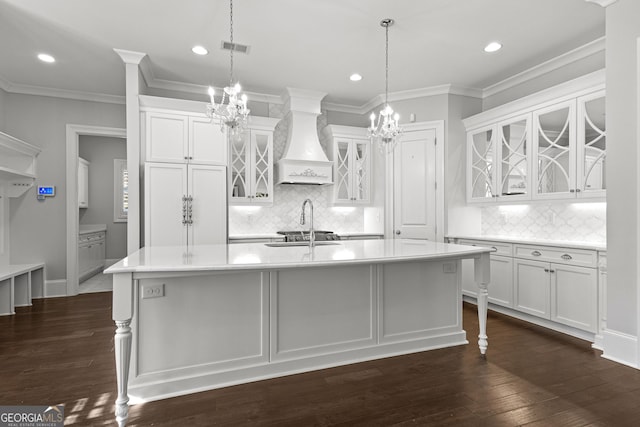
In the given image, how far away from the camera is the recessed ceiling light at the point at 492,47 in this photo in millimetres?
3602

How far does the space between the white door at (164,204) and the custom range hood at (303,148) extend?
142cm

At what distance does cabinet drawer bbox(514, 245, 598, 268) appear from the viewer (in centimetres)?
309

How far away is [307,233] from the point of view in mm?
4910

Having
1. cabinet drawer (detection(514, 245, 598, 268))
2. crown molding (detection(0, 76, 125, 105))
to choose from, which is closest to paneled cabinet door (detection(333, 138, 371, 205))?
cabinet drawer (detection(514, 245, 598, 268))

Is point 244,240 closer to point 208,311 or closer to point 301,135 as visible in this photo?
point 301,135

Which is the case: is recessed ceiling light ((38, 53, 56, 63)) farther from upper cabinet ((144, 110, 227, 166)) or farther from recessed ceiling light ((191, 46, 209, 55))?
recessed ceiling light ((191, 46, 209, 55))

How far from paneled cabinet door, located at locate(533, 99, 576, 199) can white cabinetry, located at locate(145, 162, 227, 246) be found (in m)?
3.72

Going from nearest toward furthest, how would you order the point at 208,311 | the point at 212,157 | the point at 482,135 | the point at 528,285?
→ 1. the point at 208,311
2. the point at 528,285
3. the point at 212,157
4. the point at 482,135

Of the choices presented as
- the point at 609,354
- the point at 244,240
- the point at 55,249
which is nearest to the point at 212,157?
the point at 244,240

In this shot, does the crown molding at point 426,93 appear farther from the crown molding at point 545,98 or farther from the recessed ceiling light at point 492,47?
the recessed ceiling light at point 492,47

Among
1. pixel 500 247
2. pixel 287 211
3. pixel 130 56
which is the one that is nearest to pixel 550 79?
pixel 500 247

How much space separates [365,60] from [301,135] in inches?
56.0

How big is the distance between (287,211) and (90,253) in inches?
149

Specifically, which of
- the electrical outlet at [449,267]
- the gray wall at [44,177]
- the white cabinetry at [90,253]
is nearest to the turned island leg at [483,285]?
the electrical outlet at [449,267]
